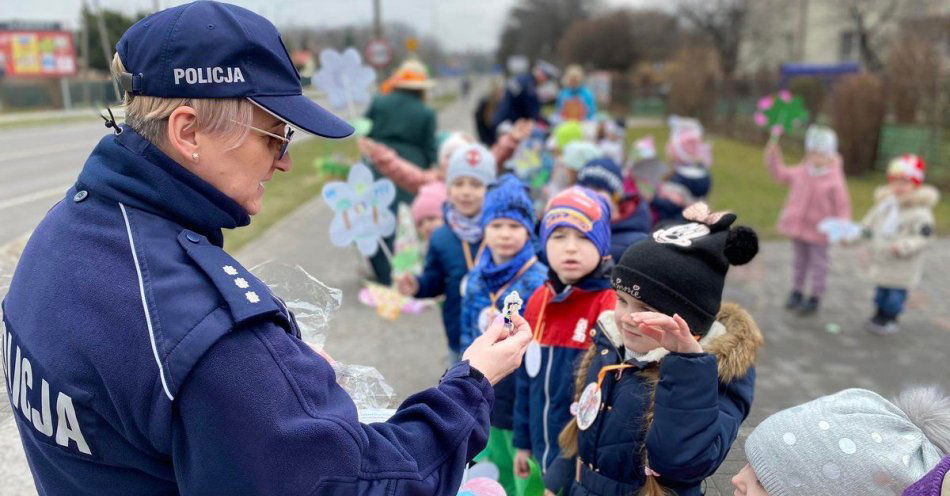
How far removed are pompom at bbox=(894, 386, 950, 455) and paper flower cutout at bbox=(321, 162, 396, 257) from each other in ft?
9.73

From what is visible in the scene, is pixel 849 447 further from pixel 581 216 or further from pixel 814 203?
pixel 814 203

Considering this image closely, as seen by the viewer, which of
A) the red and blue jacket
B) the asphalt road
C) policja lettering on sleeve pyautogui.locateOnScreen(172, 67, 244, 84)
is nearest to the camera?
policja lettering on sleeve pyautogui.locateOnScreen(172, 67, 244, 84)

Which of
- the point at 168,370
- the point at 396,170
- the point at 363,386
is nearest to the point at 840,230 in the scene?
the point at 396,170

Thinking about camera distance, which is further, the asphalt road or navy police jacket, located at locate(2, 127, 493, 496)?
the asphalt road

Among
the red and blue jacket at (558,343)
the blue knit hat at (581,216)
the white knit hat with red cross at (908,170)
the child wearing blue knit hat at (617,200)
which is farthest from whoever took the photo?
the white knit hat with red cross at (908,170)

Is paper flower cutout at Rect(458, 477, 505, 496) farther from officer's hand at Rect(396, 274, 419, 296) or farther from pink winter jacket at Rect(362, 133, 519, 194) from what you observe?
pink winter jacket at Rect(362, 133, 519, 194)

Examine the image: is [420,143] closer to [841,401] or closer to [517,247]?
[517,247]

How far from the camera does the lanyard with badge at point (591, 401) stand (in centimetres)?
204

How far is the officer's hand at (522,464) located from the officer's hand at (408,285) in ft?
3.83

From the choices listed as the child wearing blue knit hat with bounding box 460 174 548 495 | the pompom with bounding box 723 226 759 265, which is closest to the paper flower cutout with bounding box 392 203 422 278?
the child wearing blue knit hat with bounding box 460 174 548 495

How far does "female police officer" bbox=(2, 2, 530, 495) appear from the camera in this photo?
1.03 m

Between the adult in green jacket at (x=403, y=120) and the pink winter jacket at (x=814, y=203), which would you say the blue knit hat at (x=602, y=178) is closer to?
the adult in green jacket at (x=403, y=120)

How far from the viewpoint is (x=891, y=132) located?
15023 mm

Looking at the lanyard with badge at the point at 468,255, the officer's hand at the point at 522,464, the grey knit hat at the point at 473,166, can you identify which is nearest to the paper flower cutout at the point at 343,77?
the grey knit hat at the point at 473,166
